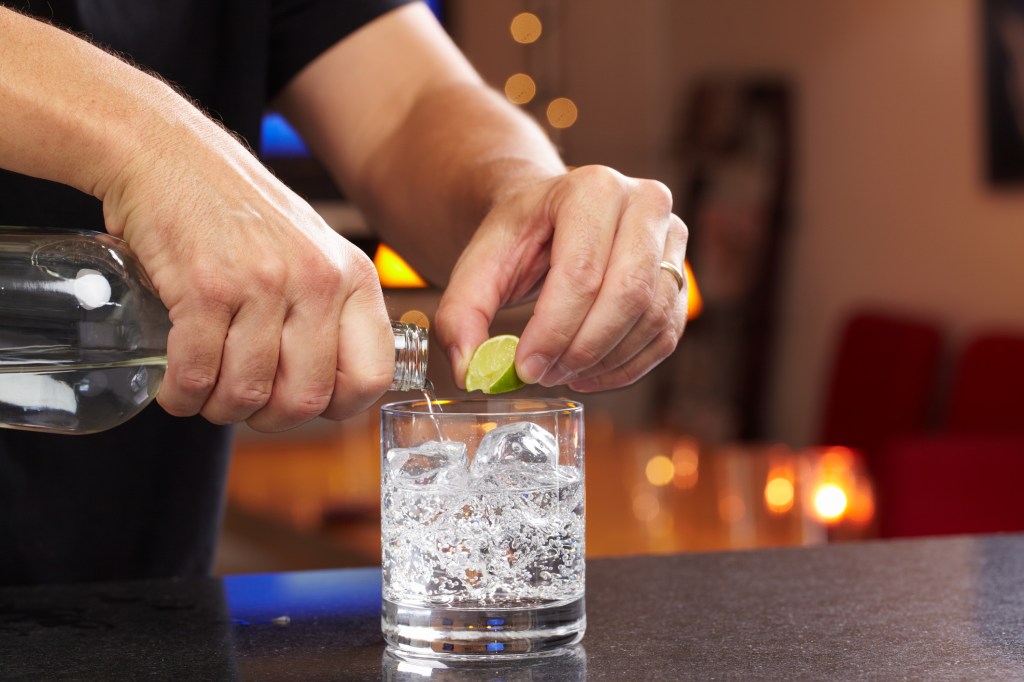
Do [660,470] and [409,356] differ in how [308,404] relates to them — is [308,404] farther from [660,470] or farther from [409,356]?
[660,470]

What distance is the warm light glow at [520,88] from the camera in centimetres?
510

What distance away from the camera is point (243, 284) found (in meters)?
0.66

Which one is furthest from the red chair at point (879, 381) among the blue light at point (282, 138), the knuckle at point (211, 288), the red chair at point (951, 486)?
the knuckle at point (211, 288)

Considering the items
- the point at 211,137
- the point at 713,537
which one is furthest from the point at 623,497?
the point at 211,137

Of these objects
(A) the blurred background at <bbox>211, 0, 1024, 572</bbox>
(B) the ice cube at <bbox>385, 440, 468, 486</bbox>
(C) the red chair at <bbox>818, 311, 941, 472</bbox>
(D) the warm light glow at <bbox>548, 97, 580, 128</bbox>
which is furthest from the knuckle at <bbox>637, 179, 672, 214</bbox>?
(D) the warm light glow at <bbox>548, 97, 580, 128</bbox>

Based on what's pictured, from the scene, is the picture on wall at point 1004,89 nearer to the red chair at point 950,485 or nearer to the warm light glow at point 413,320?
the red chair at point 950,485

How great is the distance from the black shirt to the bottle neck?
49 centimetres

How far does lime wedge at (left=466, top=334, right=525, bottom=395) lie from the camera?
0.78 m

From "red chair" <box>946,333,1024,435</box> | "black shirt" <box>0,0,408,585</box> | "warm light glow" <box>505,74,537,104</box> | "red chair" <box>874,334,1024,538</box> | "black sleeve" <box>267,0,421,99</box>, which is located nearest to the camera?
"black shirt" <box>0,0,408,585</box>

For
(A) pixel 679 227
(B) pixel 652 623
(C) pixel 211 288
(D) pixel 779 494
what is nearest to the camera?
(C) pixel 211 288

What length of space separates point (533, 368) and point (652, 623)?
18 centimetres

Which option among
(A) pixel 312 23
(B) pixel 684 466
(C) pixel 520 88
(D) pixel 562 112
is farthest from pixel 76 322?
(D) pixel 562 112

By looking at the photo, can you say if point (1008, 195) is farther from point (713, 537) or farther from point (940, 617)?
point (940, 617)

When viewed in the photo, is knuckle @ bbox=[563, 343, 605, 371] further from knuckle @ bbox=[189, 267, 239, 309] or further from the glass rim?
knuckle @ bbox=[189, 267, 239, 309]
